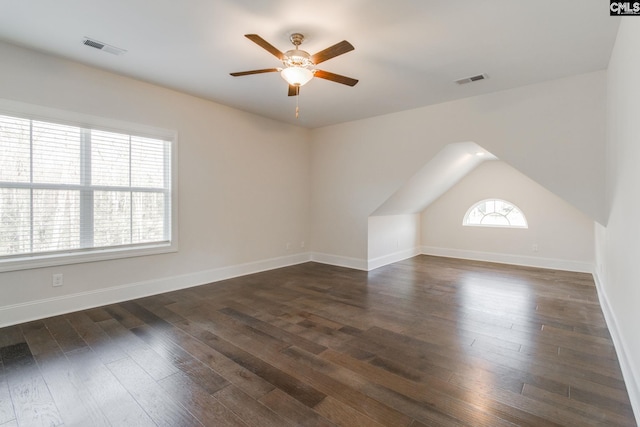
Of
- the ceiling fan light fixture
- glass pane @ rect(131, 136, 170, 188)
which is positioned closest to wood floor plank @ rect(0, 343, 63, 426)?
glass pane @ rect(131, 136, 170, 188)

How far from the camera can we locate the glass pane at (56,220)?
3.13 metres

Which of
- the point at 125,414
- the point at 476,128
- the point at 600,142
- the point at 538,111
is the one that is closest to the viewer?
the point at 125,414

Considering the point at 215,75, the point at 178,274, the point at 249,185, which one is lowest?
the point at 178,274

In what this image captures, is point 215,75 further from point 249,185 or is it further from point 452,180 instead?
point 452,180

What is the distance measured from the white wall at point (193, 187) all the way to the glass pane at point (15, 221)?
0.26m

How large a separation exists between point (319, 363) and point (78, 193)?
10.5 feet

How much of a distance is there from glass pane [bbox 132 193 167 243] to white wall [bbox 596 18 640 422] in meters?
4.68

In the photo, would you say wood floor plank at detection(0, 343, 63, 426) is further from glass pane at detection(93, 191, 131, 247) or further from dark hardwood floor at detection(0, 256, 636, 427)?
glass pane at detection(93, 191, 131, 247)

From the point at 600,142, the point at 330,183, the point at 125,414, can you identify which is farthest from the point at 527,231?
the point at 125,414

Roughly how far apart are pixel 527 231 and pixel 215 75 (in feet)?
19.9

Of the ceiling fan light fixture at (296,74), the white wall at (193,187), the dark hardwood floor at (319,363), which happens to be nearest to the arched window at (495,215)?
the dark hardwood floor at (319,363)

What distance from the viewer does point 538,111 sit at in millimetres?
3742

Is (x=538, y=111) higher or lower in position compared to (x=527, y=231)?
higher

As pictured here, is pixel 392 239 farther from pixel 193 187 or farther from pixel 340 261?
pixel 193 187
